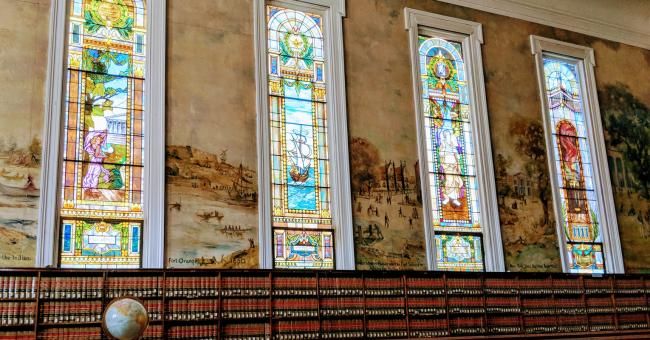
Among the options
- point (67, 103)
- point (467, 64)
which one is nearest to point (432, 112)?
point (467, 64)

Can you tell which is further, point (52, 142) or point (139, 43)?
point (139, 43)

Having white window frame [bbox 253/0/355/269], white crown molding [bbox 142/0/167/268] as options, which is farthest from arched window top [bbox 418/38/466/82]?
white crown molding [bbox 142/0/167/268]

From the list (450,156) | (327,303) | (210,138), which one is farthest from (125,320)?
(450,156)

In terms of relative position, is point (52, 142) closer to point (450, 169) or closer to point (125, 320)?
point (125, 320)

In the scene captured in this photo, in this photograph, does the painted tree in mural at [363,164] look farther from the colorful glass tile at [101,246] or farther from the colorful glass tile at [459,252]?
the colorful glass tile at [101,246]

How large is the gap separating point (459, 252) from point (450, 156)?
72.1 inches

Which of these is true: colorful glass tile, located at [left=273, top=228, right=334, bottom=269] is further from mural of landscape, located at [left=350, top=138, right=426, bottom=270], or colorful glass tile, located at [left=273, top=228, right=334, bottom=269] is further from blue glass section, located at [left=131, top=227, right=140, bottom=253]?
blue glass section, located at [left=131, top=227, right=140, bottom=253]

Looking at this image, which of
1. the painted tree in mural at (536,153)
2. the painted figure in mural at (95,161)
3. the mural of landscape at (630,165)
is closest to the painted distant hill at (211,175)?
the painted figure in mural at (95,161)

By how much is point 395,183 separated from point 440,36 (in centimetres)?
343

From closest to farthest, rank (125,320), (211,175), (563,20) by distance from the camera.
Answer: (125,320), (211,175), (563,20)

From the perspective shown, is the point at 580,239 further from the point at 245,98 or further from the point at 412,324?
the point at 245,98

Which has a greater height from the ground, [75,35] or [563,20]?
[563,20]

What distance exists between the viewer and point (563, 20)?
16.2m

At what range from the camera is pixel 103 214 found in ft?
35.9
